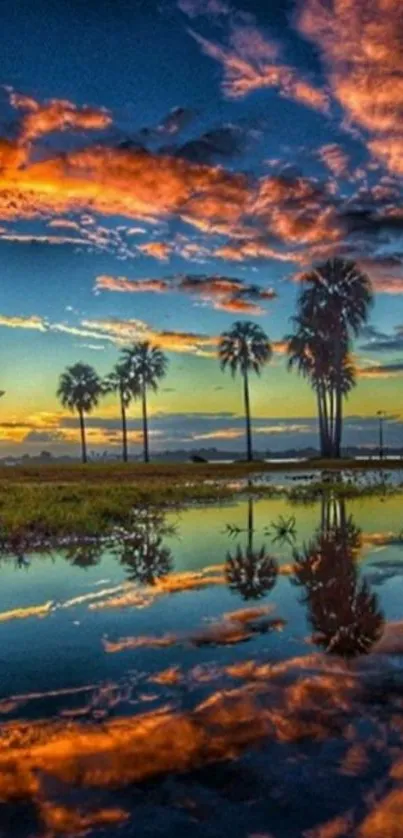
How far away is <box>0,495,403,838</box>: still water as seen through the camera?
4.50 metres

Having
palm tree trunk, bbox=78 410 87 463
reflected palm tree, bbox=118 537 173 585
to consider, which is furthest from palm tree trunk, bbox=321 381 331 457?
reflected palm tree, bbox=118 537 173 585

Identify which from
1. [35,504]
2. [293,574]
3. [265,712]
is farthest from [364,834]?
[35,504]

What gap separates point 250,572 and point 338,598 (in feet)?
9.88

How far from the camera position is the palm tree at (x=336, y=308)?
7531 cm

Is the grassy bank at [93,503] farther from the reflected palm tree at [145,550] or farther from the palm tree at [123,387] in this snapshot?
the palm tree at [123,387]

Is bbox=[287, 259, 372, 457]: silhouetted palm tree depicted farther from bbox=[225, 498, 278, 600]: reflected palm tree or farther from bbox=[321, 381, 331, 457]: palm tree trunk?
bbox=[225, 498, 278, 600]: reflected palm tree

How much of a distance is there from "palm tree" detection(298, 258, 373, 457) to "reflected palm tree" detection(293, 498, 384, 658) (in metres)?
59.0

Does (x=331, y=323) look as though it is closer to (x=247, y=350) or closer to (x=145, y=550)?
(x=247, y=350)

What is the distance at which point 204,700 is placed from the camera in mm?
6461

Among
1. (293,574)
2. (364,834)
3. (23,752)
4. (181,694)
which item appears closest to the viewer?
(364,834)

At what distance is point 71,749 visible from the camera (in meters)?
5.49

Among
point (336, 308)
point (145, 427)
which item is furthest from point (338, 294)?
point (145, 427)

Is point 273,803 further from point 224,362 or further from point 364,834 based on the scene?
point 224,362

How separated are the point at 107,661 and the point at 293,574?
5553 mm
